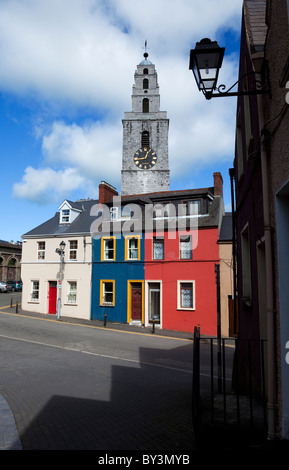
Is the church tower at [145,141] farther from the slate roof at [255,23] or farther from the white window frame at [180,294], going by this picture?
the slate roof at [255,23]

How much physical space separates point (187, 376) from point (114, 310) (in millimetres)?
13983

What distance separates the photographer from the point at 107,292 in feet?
79.9

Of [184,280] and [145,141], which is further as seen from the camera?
[145,141]

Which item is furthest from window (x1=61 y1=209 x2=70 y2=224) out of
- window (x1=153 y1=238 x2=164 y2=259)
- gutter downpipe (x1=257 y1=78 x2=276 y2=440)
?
gutter downpipe (x1=257 y1=78 x2=276 y2=440)

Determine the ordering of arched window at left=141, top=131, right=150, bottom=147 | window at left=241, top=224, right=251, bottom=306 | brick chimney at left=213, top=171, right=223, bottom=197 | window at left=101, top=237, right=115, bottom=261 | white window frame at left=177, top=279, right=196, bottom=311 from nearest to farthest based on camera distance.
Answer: window at left=241, top=224, right=251, bottom=306 < white window frame at left=177, top=279, right=196, bottom=311 < brick chimney at left=213, top=171, right=223, bottom=197 < window at left=101, top=237, right=115, bottom=261 < arched window at left=141, top=131, right=150, bottom=147

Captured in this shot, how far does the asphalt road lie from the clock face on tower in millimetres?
31092

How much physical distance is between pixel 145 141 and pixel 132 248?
→ 2660cm

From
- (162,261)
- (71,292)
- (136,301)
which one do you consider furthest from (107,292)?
(162,261)

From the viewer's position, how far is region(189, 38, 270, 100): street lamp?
4.70m

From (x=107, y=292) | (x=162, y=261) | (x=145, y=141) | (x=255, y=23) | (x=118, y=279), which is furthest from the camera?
(x=145, y=141)

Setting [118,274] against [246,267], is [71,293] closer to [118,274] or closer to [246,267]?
[118,274]

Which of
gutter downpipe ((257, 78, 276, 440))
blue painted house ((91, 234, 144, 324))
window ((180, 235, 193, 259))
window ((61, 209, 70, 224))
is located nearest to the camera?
gutter downpipe ((257, 78, 276, 440))

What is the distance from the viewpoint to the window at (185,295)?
21.7m

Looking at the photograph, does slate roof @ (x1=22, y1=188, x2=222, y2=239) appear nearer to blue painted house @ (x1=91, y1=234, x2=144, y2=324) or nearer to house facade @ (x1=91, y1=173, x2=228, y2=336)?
house facade @ (x1=91, y1=173, x2=228, y2=336)
